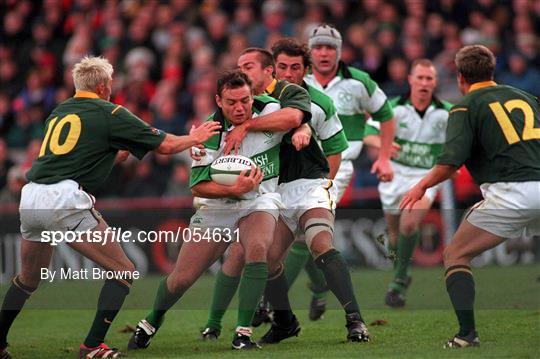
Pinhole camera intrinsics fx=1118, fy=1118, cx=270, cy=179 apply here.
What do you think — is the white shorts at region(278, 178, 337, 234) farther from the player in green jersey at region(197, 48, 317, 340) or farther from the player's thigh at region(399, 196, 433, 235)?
the player's thigh at region(399, 196, 433, 235)

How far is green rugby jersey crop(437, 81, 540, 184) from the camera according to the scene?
808 cm

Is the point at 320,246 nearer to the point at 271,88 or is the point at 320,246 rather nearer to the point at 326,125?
the point at 326,125

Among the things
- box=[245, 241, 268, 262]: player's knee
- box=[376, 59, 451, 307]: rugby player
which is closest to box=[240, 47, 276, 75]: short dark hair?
box=[245, 241, 268, 262]: player's knee

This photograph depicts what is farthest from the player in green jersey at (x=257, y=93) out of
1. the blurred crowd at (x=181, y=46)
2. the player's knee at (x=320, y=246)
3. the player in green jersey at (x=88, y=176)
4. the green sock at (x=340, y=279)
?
the blurred crowd at (x=181, y=46)

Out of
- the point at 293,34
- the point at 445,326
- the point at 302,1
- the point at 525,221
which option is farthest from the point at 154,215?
the point at 525,221

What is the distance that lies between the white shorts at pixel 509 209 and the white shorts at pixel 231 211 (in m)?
1.54

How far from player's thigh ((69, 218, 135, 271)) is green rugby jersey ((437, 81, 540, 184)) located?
8.07ft

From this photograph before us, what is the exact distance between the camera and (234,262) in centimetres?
899

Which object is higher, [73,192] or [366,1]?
[366,1]

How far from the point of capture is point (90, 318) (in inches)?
Result: 450

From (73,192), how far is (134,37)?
11.6m

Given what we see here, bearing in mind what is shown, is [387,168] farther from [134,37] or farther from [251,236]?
[134,37]

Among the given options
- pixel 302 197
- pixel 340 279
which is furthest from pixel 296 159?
pixel 340 279

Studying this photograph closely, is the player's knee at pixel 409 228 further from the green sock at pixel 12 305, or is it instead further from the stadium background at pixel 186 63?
the green sock at pixel 12 305
